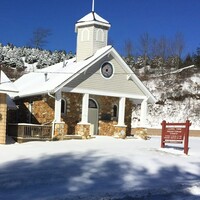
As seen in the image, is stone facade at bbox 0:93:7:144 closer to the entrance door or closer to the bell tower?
the entrance door

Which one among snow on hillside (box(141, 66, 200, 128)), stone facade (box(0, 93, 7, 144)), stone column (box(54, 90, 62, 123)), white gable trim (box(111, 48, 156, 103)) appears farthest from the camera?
snow on hillside (box(141, 66, 200, 128))

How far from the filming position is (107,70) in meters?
24.5

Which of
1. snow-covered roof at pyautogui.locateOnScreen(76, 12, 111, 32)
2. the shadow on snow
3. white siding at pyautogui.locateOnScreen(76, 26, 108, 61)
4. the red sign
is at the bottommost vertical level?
the shadow on snow

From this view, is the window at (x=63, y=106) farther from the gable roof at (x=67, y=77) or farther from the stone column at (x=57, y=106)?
the stone column at (x=57, y=106)

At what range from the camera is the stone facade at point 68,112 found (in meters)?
23.3

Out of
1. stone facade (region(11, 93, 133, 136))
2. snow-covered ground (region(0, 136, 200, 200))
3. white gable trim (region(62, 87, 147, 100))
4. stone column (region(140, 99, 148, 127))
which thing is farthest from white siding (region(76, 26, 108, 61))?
snow-covered ground (region(0, 136, 200, 200))

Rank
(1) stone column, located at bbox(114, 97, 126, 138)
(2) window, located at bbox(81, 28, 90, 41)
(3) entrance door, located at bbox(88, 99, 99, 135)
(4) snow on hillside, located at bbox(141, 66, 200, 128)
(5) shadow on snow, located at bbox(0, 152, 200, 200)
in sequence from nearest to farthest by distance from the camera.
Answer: (5) shadow on snow, located at bbox(0, 152, 200, 200) < (1) stone column, located at bbox(114, 97, 126, 138) < (3) entrance door, located at bbox(88, 99, 99, 135) < (2) window, located at bbox(81, 28, 90, 41) < (4) snow on hillside, located at bbox(141, 66, 200, 128)

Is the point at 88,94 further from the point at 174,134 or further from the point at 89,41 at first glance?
the point at 174,134

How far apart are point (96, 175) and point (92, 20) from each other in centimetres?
1763

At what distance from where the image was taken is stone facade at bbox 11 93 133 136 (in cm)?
2334

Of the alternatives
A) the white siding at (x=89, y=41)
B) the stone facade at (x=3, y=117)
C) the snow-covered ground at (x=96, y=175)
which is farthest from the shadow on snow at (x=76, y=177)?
the white siding at (x=89, y=41)

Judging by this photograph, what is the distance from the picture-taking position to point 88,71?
2339 centimetres

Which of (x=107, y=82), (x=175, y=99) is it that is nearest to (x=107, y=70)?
(x=107, y=82)

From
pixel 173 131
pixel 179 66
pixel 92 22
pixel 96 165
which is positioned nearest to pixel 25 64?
pixel 179 66
